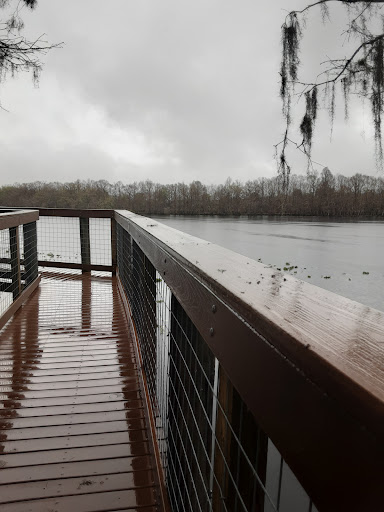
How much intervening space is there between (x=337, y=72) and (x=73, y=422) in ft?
12.4

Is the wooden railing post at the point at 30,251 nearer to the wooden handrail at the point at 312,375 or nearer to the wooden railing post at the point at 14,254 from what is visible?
the wooden railing post at the point at 14,254

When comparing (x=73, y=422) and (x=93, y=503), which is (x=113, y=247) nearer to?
(x=73, y=422)

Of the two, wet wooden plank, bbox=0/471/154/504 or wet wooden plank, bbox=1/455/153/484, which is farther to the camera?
wet wooden plank, bbox=1/455/153/484

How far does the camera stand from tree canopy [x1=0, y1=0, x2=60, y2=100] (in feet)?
14.3

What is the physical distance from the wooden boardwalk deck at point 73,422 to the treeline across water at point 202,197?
35.0 feet

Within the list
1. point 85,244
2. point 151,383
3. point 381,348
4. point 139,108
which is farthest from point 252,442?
point 139,108

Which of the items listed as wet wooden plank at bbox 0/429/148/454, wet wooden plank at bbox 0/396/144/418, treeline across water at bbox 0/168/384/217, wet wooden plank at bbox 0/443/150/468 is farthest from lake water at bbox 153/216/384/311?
wet wooden plank at bbox 0/443/150/468

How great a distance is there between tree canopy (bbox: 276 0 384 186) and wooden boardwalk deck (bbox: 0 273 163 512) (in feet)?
8.49

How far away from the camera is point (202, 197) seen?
4428cm

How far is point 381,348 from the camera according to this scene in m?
0.48

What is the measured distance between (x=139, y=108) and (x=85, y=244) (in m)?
46.9

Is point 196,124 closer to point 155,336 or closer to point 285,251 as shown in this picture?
point 285,251

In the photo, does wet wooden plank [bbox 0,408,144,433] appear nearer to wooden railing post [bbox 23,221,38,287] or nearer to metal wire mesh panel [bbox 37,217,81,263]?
wooden railing post [bbox 23,221,38,287]

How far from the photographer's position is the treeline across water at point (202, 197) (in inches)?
782
